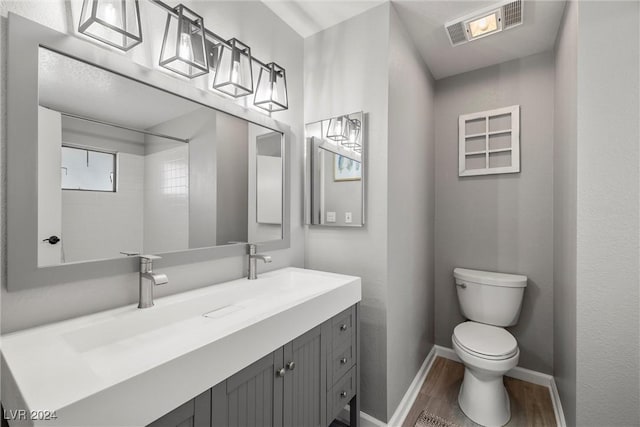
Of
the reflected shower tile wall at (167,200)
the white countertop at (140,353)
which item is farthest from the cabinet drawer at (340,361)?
the reflected shower tile wall at (167,200)

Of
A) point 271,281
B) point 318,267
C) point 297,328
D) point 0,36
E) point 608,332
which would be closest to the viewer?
point 0,36

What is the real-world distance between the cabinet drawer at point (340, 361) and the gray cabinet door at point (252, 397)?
1.12 feet

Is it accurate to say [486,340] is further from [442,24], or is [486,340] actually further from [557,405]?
[442,24]

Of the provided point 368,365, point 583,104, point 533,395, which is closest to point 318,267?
point 368,365

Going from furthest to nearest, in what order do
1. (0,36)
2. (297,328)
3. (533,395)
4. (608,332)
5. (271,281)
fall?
1. (533,395)
2. (271,281)
3. (608,332)
4. (297,328)
5. (0,36)

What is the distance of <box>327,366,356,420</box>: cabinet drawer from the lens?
1.30m

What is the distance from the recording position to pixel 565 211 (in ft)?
5.47

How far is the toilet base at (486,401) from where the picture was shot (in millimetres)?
1757

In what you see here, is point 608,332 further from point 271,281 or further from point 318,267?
point 271,281

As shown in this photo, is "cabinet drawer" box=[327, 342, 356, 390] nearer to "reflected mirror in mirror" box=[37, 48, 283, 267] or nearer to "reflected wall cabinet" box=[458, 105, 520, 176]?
"reflected mirror in mirror" box=[37, 48, 283, 267]

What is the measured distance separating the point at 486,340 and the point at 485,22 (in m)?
1.98

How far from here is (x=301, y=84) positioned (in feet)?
6.33

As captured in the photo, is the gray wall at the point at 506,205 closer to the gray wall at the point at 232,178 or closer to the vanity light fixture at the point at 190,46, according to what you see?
the vanity light fixture at the point at 190,46

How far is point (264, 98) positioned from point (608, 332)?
2.03 metres
